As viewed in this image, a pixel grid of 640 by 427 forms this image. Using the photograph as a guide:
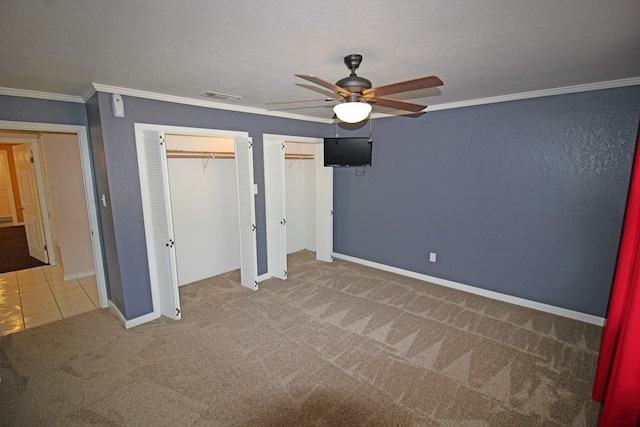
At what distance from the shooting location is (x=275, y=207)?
179 inches

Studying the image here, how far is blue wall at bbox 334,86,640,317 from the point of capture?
3109 mm

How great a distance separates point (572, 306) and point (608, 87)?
2427 millimetres

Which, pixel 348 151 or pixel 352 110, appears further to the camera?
pixel 348 151

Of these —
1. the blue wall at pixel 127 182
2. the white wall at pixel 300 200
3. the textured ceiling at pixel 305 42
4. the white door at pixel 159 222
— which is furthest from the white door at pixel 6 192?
the white wall at pixel 300 200

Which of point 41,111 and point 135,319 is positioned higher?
point 41,111

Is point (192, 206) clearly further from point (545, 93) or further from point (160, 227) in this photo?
point (545, 93)

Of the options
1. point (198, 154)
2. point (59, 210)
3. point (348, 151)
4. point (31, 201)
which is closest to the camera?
point (198, 154)

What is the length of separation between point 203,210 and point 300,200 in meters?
2.08

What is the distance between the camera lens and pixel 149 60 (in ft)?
7.32

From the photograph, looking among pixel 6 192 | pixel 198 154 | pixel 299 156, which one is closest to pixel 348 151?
pixel 299 156

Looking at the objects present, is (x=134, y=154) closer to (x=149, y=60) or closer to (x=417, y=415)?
(x=149, y=60)

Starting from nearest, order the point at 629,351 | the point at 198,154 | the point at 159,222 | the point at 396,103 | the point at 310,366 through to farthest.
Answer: the point at 629,351 < the point at 396,103 < the point at 310,366 < the point at 159,222 < the point at 198,154

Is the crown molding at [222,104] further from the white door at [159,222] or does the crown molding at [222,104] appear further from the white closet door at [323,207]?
the white closet door at [323,207]

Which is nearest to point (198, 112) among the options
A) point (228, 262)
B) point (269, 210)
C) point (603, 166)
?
point (269, 210)
